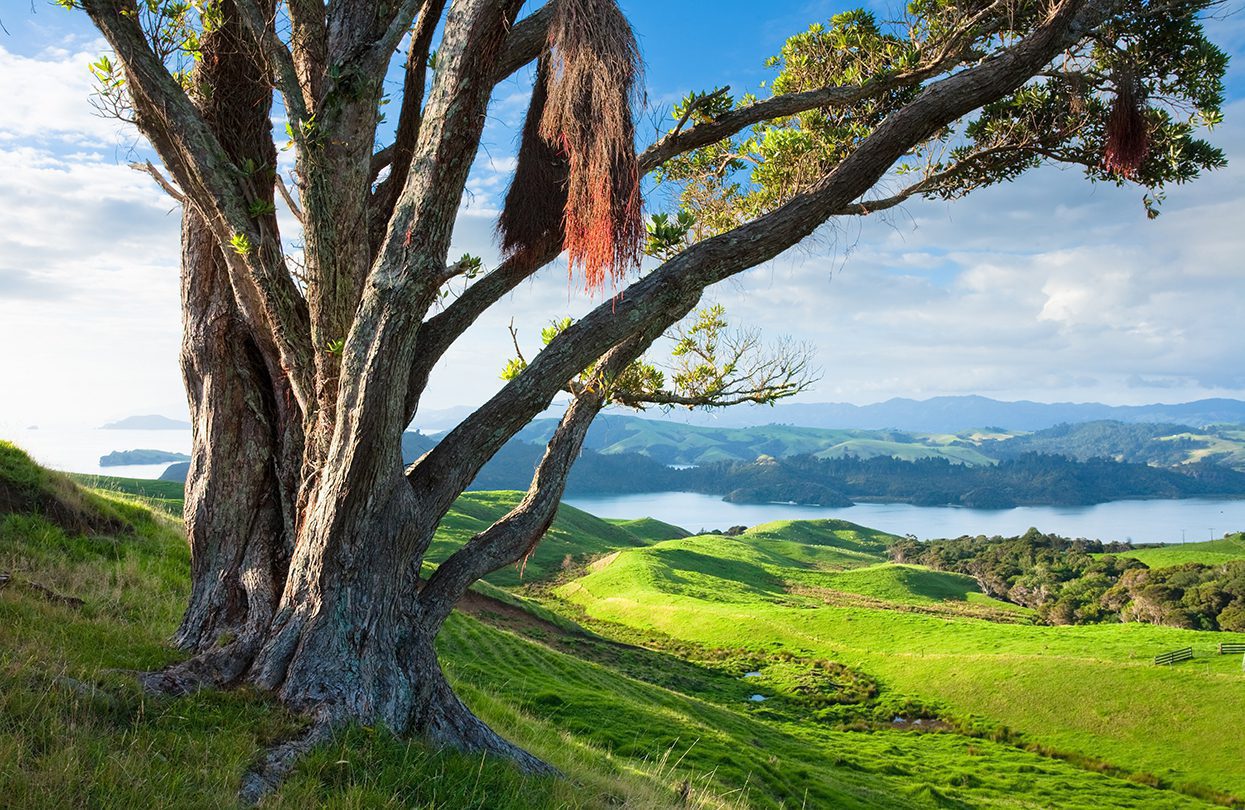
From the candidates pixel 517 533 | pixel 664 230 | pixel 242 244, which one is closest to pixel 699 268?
pixel 664 230

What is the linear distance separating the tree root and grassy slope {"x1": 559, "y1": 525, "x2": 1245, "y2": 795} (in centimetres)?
3713

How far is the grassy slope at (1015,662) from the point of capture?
34219 mm

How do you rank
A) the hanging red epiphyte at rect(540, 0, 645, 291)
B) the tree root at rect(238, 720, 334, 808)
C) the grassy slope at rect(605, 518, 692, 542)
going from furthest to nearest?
the grassy slope at rect(605, 518, 692, 542) → the hanging red epiphyte at rect(540, 0, 645, 291) → the tree root at rect(238, 720, 334, 808)

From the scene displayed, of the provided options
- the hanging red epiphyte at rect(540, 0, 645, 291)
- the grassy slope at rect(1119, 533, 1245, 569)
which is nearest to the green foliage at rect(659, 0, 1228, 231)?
the hanging red epiphyte at rect(540, 0, 645, 291)

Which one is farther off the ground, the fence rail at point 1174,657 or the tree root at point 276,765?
the tree root at point 276,765

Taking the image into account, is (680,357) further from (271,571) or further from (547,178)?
(271,571)

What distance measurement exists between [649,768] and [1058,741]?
3352 cm

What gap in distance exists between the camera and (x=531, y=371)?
6.33m

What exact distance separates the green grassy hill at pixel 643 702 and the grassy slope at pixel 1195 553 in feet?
118

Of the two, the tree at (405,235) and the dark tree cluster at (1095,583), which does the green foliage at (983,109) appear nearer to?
the tree at (405,235)

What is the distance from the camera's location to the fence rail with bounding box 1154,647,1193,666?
43.1 metres

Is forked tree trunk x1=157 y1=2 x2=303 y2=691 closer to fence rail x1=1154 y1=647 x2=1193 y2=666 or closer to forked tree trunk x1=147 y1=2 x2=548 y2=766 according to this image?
forked tree trunk x1=147 y1=2 x2=548 y2=766

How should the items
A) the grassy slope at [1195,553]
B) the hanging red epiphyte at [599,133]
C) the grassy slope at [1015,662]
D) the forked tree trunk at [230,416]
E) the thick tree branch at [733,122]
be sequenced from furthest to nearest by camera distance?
1. the grassy slope at [1195,553]
2. the grassy slope at [1015,662]
3. the forked tree trunk at [230,416]
4. the thick tree branch at [733,122]
5. the hanging red epiphyte at [599,133]

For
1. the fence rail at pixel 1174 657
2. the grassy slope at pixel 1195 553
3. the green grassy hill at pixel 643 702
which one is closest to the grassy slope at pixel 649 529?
the green grassy hill at pixel 643 702
